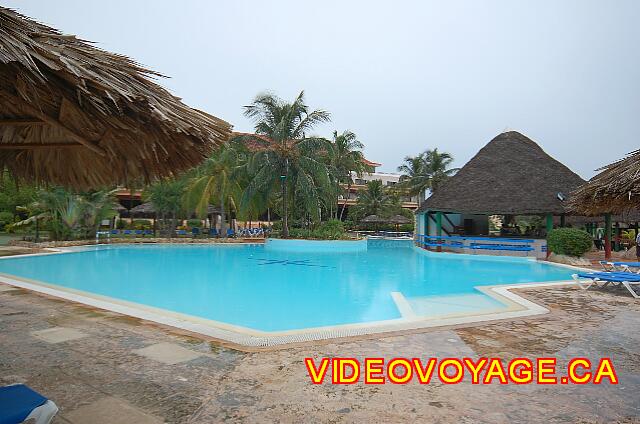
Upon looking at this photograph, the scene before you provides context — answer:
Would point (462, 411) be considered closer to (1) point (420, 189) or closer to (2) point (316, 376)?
(2) point (316, 376)

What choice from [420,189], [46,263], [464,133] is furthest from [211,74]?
[464,133]

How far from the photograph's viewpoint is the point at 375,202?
33.7 m

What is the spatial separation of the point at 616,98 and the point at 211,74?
16.0 m

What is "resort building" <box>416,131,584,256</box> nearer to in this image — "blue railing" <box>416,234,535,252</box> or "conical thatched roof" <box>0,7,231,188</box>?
"blue railing" <box>416,234,535,252</box>

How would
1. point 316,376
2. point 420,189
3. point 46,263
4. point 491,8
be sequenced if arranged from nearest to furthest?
point 316,376, point 491,8, point 46,263, point 420,189

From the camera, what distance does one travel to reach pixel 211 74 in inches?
714

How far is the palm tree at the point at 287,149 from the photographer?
69.7ft

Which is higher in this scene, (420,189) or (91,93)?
(420,189)

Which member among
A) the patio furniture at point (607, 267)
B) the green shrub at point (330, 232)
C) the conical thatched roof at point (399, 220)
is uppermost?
the conical thatched roof at point (399, 220)

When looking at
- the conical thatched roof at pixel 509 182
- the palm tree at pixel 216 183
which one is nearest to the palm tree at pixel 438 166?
the conical thatched roof at pixel 509 182

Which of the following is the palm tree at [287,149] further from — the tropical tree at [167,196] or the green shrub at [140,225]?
the green shrub at [140,225]

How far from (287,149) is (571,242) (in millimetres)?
13361

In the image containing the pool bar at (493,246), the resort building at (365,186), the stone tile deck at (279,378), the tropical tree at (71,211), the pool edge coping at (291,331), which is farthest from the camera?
the resort building at (365,186)

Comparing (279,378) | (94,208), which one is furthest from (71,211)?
(279,378)
